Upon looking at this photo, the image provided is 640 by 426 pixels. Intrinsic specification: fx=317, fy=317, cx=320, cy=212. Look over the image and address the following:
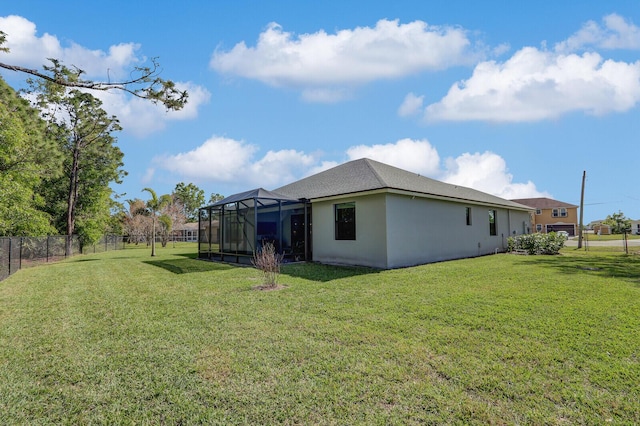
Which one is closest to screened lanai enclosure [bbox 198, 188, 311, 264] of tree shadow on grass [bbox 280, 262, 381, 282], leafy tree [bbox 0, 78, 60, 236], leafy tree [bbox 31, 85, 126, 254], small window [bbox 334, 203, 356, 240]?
small window [bbox 334, 203, 356, 240]

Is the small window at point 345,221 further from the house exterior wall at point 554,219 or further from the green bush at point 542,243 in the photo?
the house exterior wall at point 554,219

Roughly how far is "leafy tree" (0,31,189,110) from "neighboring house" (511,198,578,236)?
157ft

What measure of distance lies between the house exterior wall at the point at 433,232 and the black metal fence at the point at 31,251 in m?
12.6

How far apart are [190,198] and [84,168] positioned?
105ft

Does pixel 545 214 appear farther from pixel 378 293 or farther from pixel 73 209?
pixel 73 209

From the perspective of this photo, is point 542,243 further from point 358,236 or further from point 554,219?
point 554,219

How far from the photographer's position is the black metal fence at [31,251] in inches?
417

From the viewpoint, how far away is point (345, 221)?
11719 mm

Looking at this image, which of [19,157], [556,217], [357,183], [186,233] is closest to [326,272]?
[357,183]

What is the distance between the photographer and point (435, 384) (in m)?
2.88

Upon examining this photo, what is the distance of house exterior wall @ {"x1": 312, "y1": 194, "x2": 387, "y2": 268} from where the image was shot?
1052 cm

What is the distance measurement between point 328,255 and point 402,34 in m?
7.71

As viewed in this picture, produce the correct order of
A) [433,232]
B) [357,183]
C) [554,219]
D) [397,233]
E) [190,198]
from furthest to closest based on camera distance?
[190,198] → [554,219] → [433,232] → [357,183] → [397,233]

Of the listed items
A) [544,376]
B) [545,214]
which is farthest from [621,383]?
[545,214]
